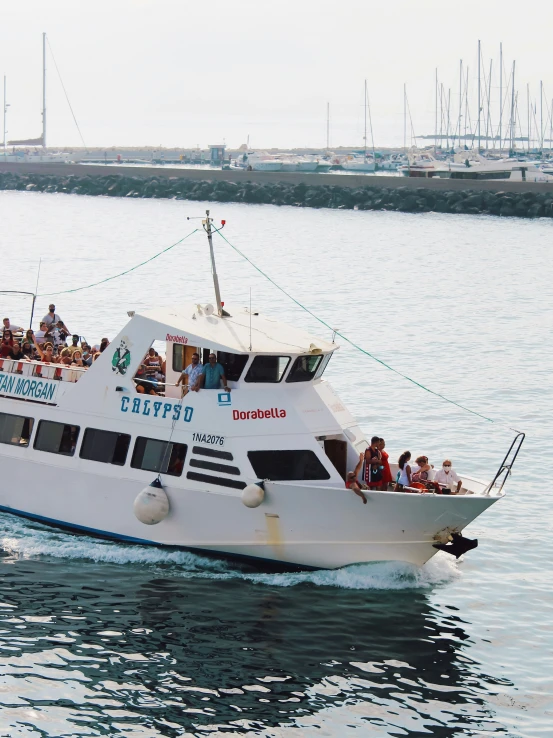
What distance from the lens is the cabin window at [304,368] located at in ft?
75.7

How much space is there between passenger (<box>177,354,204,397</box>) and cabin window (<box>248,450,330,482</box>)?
5.98 feet

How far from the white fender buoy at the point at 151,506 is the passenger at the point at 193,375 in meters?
2.06

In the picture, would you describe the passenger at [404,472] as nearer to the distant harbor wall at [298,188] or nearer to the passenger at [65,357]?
the passenger at [65,357]

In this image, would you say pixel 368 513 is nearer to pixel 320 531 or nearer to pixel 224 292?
pixel 320 531

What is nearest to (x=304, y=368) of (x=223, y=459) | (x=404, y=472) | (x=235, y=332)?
(x=235, y=332)

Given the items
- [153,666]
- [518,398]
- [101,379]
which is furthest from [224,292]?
[153,666]

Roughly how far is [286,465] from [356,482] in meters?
1.42

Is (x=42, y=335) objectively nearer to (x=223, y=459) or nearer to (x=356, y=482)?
(x=223, y=459)

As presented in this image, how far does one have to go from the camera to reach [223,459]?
2258 centimetres

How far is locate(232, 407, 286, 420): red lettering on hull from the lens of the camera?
22.6m

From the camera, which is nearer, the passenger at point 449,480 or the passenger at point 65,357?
the passenger at point 449,480

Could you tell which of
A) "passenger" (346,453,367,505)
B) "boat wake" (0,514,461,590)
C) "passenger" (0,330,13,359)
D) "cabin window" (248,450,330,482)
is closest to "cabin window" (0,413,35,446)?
"passenger" (0,330,13,359)

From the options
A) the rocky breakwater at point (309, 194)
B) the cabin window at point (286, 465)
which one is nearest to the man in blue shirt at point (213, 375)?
the cabin window at point (286, 465)

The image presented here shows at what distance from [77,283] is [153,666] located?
2035 inches
